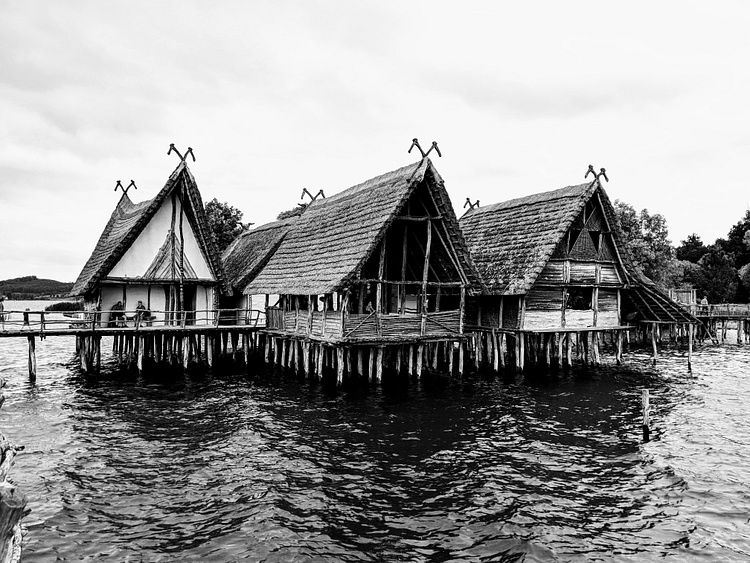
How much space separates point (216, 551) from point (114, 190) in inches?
1135

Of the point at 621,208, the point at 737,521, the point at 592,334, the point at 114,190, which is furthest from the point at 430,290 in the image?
the point at 621,208


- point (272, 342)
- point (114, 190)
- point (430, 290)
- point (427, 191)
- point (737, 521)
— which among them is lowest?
point (737, 521)

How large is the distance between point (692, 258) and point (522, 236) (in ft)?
166

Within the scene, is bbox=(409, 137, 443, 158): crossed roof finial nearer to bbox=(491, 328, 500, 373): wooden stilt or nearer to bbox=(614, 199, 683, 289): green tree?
bbox=(491, 328, 500, 373): wooden stilt

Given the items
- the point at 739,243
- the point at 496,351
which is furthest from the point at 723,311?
the point at 739,243

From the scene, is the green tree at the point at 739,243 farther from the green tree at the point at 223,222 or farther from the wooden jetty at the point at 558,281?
the green tree at the point at 223,222

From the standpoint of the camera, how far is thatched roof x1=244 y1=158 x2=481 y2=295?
1934 cm

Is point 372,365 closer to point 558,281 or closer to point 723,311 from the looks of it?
point 558,281

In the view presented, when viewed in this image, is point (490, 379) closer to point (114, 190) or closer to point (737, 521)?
point (737, 521)

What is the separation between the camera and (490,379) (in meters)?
22.3

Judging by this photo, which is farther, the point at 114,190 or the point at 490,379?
the point at 114,190

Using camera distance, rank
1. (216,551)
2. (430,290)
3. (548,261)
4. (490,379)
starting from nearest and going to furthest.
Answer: (216,551) → (490,379) → (548,261) → (430,290)

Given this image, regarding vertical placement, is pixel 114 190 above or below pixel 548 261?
above

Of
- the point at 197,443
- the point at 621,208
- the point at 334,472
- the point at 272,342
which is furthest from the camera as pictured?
the point at 621,208
